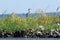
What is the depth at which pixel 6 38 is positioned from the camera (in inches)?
474

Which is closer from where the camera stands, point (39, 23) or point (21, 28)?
point (21, 28)

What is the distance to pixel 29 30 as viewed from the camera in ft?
42.3

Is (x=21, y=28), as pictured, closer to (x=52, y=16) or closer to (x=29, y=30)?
(x=29, y=30)

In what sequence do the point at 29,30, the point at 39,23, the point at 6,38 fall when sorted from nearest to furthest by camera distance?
1. the point at 6,38
2. the point at 29,30
3. the point at 39,23

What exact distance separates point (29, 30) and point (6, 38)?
1141 millimetres

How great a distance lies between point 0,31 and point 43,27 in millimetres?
1507

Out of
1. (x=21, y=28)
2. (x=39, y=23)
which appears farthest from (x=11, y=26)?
(x=39, y=23)

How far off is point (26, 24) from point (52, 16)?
4.54 feet

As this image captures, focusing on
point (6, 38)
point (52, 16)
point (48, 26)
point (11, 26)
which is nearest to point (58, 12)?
point (52, 16)

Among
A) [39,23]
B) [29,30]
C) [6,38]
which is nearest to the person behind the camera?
[6,38]

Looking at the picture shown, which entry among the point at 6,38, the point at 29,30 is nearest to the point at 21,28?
the point at 29,30

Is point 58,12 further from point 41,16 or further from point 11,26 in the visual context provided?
point 11,26

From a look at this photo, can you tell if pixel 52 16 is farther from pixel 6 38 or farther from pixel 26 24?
pixel 6 38

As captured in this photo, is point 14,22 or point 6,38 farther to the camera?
point 14,22
